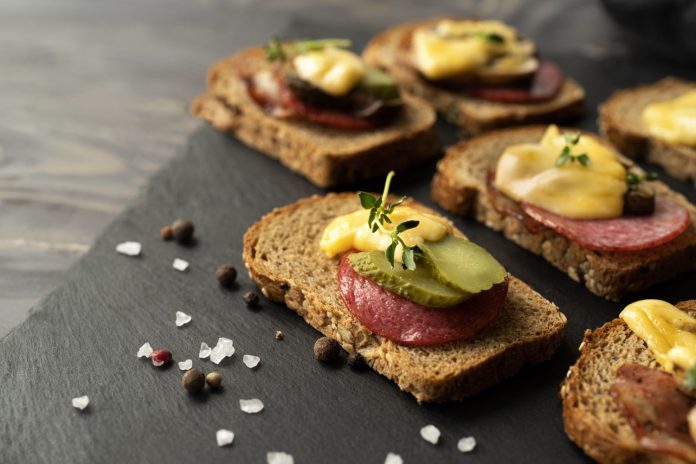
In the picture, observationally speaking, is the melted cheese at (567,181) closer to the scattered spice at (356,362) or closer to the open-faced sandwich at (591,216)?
the open-faced sandwich at (591,216)

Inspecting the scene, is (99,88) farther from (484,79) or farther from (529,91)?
(529,91)

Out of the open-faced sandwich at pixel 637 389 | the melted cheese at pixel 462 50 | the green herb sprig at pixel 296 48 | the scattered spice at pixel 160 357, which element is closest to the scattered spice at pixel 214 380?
the scattered spice at pixel 160 357

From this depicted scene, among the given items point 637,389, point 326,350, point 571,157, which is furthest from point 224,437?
point 571,157

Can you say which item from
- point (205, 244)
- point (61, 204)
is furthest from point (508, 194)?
point (61, 204)

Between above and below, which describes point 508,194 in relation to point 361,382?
above

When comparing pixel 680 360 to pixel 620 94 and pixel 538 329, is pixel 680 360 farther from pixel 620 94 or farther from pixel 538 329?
pixel 620 94

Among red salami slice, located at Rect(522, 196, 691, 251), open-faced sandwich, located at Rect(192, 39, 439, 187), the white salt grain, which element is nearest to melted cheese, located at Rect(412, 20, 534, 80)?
open-faced sandwich, located at Rect(192, 39, 439, 187)

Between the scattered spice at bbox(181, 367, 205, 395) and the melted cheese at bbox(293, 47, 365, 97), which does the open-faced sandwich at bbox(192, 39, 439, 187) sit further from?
the scattered spice at bbox(181, 367, 205, 395)
